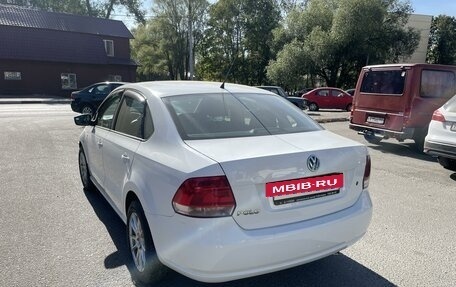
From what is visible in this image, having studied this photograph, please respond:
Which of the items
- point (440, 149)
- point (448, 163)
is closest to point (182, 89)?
point (440, 149)

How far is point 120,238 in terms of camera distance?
12.9ft

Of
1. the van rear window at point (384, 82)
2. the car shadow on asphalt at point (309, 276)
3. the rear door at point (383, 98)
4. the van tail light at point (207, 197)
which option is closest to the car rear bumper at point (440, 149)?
the rear door at point (383, 98)

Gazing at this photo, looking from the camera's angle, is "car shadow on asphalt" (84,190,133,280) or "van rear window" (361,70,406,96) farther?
"van rear window" (361,70,406,96)

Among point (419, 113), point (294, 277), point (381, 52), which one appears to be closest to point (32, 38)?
point (381, 52)

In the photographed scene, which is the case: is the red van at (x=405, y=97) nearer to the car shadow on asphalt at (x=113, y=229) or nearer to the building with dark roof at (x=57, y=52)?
the car shadow on asphalt at (x=113, y=229)

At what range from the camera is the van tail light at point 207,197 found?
240 cm

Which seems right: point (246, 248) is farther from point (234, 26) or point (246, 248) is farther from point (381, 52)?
point (234, 26)

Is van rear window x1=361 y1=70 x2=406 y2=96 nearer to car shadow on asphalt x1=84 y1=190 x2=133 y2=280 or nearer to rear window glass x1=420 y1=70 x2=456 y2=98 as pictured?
rear window glass x1=420 y1=70 x2=456 y2=98

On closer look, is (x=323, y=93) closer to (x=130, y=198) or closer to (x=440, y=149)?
(x=440, y=149)

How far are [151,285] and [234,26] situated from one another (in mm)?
44804

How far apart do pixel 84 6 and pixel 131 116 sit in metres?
56.1

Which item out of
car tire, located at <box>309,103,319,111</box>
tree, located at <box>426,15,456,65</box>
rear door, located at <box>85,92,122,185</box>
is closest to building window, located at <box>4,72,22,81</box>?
car tire, located at <box>309,103,319,111</box>

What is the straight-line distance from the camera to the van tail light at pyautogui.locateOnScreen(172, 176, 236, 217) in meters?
2.40

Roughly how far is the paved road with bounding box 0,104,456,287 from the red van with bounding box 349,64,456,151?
195cm
